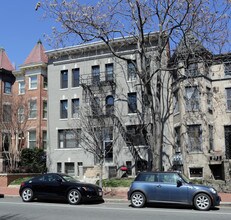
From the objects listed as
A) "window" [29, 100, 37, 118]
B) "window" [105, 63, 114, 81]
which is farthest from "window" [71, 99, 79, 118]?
"window" [29, 100, 37, 118]

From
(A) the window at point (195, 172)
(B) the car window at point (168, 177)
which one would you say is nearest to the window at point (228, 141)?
(A) the window at point (195, 172)

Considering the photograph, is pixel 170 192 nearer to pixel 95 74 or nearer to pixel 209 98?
pixel 209 98

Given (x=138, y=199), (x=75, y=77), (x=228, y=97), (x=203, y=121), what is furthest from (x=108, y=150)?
(x=138, y=199)

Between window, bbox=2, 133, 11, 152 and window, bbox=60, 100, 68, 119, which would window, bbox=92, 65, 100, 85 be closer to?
window, bbox=60, 100, 68, 119

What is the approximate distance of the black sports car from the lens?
16078mm

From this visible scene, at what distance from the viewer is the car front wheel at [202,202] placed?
46.2 feet

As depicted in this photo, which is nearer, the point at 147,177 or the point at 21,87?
the point at 147,177

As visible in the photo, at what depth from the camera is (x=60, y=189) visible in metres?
16.5

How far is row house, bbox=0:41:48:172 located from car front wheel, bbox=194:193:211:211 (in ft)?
74.8

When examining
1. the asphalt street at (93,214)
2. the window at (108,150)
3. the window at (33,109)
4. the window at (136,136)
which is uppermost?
the window at (33,109)

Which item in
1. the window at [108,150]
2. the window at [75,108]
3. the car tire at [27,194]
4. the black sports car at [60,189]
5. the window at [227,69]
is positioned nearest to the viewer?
the black sports car at [60,189]

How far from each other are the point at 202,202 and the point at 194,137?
13.7 metres

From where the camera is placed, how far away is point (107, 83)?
31.9 metres

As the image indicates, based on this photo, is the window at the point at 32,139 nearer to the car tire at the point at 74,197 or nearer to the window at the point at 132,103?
the window at the point at 132,103
